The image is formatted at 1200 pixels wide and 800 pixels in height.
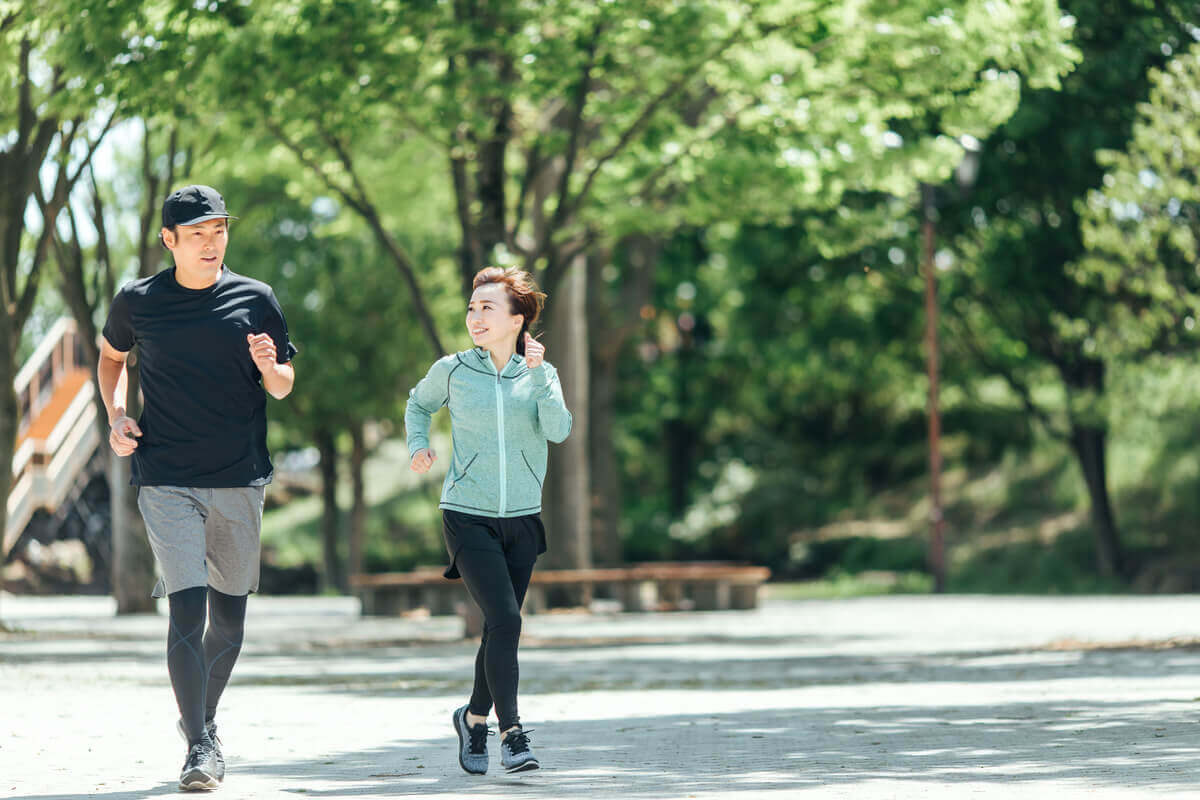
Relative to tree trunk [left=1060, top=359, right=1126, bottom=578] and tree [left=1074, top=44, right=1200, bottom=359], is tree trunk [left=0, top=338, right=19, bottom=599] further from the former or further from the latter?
tree trunk [left=1060, top=359, right=1126, bottom=578]

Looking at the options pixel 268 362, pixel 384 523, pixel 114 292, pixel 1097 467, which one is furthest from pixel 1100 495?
pixel 268 362

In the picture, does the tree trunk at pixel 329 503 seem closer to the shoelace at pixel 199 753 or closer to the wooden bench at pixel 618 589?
the wooden bench at pixel 618 589

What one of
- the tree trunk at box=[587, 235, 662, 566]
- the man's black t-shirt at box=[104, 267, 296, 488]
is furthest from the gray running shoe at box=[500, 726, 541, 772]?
the tree trunk at box=[587, 235, 662, 566]

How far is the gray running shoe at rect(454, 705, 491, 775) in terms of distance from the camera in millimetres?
6773

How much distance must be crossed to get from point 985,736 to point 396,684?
529 centimetres

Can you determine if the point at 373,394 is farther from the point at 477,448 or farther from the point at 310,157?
the point at 477,448

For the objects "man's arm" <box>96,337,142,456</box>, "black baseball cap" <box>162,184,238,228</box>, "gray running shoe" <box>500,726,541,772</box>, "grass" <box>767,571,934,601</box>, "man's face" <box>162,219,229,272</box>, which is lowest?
"grass" <box>767,571,934,601</box>

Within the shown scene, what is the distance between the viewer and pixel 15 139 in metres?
16.6

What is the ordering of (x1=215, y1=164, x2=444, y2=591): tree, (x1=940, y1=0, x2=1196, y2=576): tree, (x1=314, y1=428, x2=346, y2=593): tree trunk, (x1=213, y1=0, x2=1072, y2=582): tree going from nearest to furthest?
(x1=213, y1=0, x2=1072, y2=582): tree → (x1=940, y1=0, x2=1196, y2=576): tree → (x1=215, y1=164, x2=444, y2=591): tree → (x1=314, y1=428, x2=346, y2=593): tree trunk

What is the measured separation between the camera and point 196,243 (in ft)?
21.5

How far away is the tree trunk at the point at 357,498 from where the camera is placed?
36.1 metres

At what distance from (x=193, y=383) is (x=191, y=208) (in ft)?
2.09

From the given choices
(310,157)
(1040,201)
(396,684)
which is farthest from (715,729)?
(1040,201)

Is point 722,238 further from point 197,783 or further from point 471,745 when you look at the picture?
point 197,783
